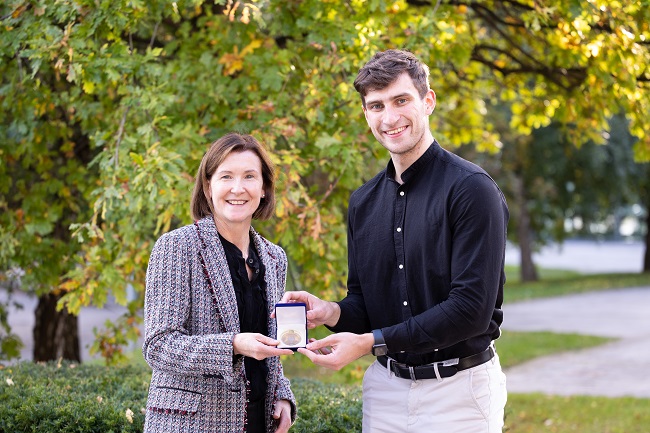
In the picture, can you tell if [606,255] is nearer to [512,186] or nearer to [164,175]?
[512,186]

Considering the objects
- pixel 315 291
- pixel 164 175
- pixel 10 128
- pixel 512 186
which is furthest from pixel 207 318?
pixel 512 186

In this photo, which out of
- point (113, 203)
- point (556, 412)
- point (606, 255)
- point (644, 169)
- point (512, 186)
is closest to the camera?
point (113, 203)

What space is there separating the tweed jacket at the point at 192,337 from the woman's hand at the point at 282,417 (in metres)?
0.22

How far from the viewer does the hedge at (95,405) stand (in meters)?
4.11

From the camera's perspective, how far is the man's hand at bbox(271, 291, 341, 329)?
3088 mm

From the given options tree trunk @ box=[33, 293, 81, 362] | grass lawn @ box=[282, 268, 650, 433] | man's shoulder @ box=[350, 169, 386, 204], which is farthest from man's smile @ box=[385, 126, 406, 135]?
tree trunk @ box=[33, 293, 81, 362]

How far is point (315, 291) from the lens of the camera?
5758 mm

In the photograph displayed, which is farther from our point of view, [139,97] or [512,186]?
[512,186]

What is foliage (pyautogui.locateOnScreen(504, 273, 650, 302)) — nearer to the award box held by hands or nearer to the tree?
the tree

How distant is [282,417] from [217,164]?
0.99m

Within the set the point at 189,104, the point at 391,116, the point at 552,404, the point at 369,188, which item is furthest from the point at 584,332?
the point at 391,116

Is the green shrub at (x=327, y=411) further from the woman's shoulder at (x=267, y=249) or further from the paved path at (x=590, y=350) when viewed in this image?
the paved path at (x=590, y=350)

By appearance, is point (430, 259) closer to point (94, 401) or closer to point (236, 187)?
point (236, 187)

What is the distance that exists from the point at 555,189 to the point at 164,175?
66.5ft
